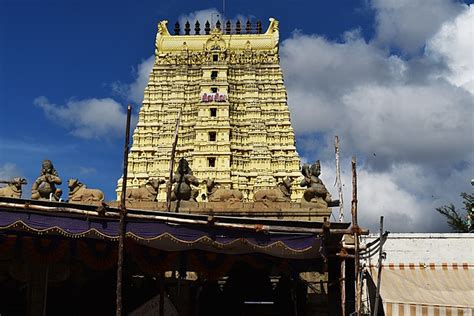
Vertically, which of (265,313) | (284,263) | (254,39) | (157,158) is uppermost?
(254,39)

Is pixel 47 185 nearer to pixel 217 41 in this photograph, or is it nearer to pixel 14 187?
pixel 14 187

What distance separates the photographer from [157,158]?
178ft

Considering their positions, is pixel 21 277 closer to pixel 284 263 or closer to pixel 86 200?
pixel 86 200

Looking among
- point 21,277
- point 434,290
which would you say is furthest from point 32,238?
point 434,290

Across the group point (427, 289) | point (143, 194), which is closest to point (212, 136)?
point (143, 194)

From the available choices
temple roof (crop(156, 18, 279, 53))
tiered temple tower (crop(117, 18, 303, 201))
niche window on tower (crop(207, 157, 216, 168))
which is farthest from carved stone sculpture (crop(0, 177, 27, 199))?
temple roof (crop(156, 18, 279, 53))

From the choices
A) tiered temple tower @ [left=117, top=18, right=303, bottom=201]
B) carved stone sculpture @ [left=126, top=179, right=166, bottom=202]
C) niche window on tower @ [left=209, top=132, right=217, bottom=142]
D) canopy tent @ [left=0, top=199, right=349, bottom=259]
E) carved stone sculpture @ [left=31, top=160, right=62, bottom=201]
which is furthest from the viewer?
niche window on tower @ [left=209, top=132, right=217, bottom=142]

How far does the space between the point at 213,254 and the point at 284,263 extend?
1.42 m

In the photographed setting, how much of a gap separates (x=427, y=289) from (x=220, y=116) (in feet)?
134

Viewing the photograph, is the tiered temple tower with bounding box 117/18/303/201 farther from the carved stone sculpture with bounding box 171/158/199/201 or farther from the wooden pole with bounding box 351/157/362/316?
the wooden pole with bounding box 351/157/362/316

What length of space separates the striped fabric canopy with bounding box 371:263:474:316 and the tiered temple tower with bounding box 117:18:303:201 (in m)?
33.7

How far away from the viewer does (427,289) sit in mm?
16094

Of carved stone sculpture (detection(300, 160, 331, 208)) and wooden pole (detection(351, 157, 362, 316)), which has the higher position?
carved stone sculpture (detection(300, 160, 331, 208))

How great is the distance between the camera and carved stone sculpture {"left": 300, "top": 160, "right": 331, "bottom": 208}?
604 inches
